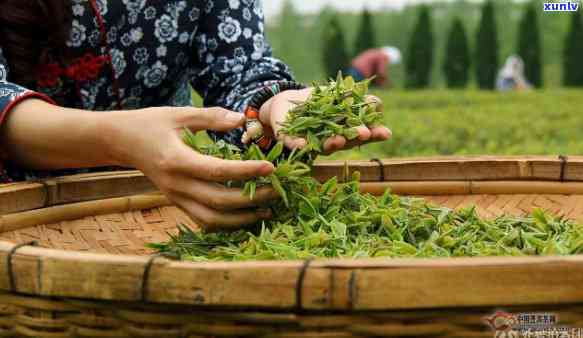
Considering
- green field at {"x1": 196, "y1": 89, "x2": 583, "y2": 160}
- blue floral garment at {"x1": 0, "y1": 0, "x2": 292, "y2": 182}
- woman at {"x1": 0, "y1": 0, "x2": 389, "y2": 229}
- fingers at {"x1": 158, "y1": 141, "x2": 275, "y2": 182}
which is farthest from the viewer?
green field at {"x1": 196, "y1": 89, "x2": 583, "y2": 160}

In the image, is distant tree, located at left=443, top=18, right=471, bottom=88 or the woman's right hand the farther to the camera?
distant tree, located at left=443, top=18, right=471, bottom=88

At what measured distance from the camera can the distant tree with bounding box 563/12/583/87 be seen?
48.0 feet

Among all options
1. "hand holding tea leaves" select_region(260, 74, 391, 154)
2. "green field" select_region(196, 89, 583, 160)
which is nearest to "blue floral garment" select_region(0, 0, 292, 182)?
"hand holding tea leaves" select_region(260, 74, 391, 154)

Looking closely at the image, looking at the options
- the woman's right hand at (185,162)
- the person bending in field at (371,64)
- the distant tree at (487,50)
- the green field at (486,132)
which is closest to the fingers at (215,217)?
the woman's right hand at (185,162)

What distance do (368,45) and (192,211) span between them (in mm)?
14797

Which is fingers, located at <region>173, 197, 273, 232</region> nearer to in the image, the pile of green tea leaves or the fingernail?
the pile of green tea leaves

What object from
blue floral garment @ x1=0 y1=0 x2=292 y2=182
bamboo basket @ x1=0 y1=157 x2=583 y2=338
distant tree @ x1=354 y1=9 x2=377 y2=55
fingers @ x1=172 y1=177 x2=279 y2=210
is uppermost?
distant tree @ x1=354 y1=9 x2=377 y2=55

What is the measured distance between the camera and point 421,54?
615 inches

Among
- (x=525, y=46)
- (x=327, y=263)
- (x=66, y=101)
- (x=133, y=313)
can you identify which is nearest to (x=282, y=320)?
(x=327, y=263)

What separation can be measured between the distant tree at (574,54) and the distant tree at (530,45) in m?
0.61

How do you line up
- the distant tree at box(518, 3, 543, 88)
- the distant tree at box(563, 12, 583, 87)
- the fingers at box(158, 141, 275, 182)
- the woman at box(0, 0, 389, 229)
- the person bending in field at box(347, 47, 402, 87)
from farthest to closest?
the distant tree at box(518, 3, 543, 88) → the distant tree at box(563, 12, 583, 87) → the person bending in field at box(347, 47, 402, 87) → the woman at box(0, 0, 389, 229) → the fingers at box(158, 141, 275, 182)

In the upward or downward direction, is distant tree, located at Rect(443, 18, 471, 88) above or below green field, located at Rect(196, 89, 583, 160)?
above

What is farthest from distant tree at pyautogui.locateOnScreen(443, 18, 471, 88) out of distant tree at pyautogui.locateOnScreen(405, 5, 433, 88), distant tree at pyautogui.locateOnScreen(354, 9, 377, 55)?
distant tree at pyautogui.locateOnScreen(354, 9, 377, 55)

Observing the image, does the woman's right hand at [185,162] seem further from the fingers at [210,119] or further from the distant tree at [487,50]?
the distant tree at [487,50]
